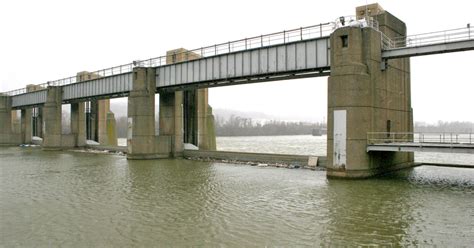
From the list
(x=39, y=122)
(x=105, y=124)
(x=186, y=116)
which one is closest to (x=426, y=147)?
(x=186, y=116)

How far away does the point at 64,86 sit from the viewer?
48.8m

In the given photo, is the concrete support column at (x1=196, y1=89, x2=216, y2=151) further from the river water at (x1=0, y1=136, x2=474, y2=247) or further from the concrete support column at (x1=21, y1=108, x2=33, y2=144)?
the concrete support column at (x1=21, y1=108, x2=33, y2=144)

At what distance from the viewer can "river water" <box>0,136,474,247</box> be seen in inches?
378

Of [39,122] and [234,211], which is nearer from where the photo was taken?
[234,211]

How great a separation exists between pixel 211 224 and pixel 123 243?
2.75 metres

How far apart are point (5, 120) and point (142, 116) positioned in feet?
139

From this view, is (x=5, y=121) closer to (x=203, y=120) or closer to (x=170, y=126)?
(x=203, y=120)

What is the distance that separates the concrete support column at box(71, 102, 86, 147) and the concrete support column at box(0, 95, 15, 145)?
62.0 feet

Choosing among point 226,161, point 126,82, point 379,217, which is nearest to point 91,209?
point 379,217

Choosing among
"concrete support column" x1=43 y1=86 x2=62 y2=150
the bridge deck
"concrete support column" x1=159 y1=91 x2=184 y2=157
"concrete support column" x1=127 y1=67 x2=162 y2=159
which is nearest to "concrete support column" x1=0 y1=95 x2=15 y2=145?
"concrete support column" x1=43 y1=86 x2=62 y2=150

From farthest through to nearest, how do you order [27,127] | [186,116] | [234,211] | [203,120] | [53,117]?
[27,127]
[203,120]
[53,117]
[186,116]
[234,211]

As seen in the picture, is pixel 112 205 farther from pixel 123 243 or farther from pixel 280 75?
pixel 280 75

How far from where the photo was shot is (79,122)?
5200 centimetres

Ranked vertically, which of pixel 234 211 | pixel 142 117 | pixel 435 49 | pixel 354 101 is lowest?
pixel 234 211
